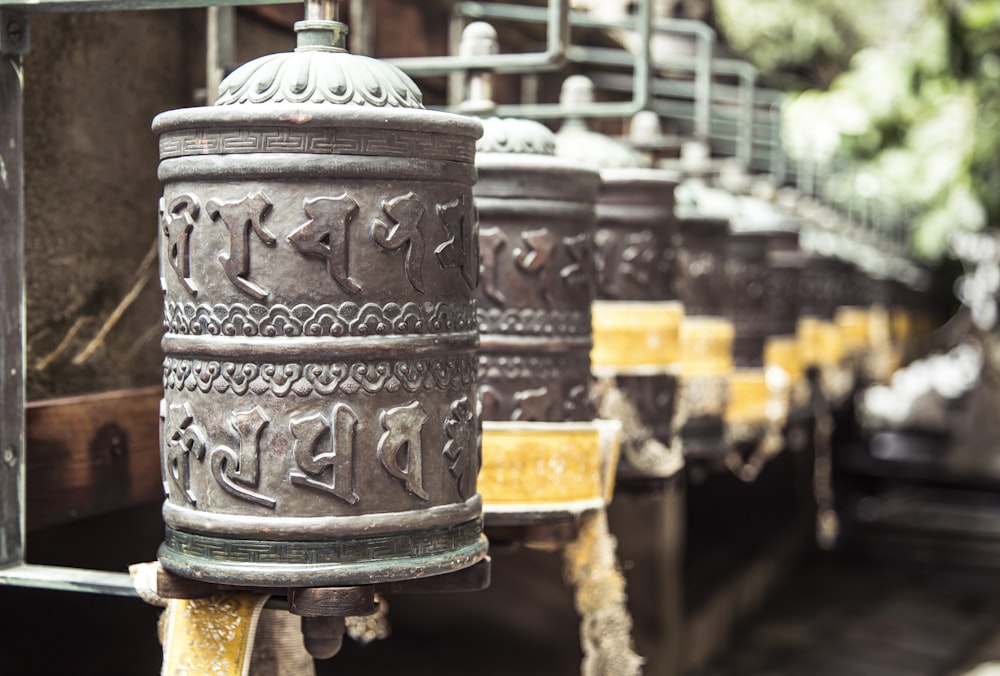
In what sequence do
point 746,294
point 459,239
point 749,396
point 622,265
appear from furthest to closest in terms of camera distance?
1. point 746,294
2. point 749,396
3. point 622,265
4. point 459,239

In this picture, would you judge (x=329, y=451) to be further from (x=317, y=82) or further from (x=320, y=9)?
(x=320, y=9)

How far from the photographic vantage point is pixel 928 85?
23.6 ft

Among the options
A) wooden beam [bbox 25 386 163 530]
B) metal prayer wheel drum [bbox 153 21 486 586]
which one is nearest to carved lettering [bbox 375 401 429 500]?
metal prayer wheel drum [bbox 153 21 486 586]

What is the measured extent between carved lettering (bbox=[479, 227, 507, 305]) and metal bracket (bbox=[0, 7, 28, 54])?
830 millimetres

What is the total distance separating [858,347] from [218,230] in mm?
6759

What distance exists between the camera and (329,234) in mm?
1786

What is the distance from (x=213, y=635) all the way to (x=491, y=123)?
3.58ft

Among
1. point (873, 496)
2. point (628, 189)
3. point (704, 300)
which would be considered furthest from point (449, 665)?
point (873, 496)

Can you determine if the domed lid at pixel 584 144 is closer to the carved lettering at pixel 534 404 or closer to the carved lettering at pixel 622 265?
the carved lettering at pixel 622 265

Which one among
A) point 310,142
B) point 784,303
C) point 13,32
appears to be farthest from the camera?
point 784,303

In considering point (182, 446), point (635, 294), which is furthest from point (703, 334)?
point (182, 446)

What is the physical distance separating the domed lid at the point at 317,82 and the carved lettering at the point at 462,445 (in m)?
0.43

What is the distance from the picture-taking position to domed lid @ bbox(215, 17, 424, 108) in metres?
1.82

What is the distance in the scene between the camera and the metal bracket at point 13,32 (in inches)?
84.7
